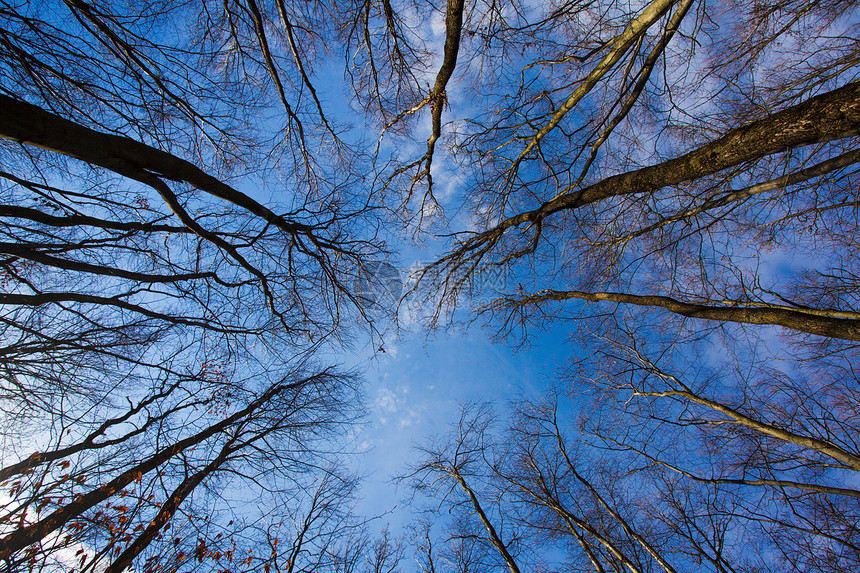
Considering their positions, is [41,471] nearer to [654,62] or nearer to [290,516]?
[290,516]

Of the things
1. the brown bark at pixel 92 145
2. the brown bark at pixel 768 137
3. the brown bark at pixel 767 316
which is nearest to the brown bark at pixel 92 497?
the brown bark at pixel 92 145

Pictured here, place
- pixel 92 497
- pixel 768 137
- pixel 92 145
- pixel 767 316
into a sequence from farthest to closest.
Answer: pixel 92 497
pixel 767 316
pixel 768 137
pixel 92 145

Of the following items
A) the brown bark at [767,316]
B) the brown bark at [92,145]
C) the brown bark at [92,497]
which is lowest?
the brown bark at [92,497]

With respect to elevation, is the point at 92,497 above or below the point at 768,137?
below

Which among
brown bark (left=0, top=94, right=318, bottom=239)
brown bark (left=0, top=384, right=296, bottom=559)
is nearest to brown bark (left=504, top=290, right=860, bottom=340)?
brown bark (left=0, top=94, right=318, bottom=239)

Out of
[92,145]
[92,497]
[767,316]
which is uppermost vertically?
[92,145]

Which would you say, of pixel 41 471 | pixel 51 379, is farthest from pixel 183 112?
pixel 41 471

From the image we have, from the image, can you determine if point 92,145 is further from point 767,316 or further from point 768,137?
point 767,316

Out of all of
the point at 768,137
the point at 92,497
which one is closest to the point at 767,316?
the point at 768,137

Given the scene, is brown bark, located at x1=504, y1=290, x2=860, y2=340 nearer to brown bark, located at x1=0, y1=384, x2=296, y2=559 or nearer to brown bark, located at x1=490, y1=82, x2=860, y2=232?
brown bark, located at x1=490, y1=82, x2=860, y2=232

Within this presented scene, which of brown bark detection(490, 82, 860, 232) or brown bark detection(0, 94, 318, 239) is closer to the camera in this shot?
brown bark detection(0, 94, 318, 239)

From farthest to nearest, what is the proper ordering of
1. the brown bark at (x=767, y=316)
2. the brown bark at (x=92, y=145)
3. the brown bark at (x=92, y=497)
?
the brown bark at (x=92, y=497), the brown bark at (x=767, y=316), the brown bark at (x=92, y=145)

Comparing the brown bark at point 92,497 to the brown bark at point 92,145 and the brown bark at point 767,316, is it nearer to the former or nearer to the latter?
the brown bark at point 92,145

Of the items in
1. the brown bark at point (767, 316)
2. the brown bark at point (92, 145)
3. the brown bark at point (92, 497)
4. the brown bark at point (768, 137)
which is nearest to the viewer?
the brown bark at point (92, 145)
